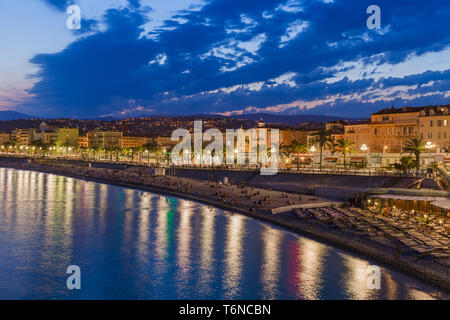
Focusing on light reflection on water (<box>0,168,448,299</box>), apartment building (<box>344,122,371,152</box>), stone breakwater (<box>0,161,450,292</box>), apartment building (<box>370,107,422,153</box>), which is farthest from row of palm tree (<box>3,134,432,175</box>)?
light reflection on water (<box>0,168,448,299</box>)

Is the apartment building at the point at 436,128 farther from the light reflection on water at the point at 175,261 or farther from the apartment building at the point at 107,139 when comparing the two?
the apartment building at the point at 107,139

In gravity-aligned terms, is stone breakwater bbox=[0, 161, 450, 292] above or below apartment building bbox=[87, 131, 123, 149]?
below

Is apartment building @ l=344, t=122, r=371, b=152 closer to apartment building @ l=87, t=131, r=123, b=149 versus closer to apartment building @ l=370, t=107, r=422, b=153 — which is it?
apartment building @ l=370, t=107, r=422, b=153

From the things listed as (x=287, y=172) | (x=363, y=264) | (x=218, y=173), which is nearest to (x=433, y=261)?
(x=363, y=264)

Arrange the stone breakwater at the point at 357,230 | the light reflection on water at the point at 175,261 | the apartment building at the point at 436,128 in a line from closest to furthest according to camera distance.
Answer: the light reflection on water at the point at 175,261, the stone breakwater at the point at 357,230, the apartment building at the point at 436,128

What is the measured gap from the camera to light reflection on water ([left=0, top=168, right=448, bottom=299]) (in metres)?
21.0

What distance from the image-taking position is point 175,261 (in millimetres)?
26047

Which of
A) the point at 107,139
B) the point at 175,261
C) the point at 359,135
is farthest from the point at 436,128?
the point at 107,139

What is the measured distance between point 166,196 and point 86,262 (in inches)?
1339

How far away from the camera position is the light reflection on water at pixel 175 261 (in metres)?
21.0

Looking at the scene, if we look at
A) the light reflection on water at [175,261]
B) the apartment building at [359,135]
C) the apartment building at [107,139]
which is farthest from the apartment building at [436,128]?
the apartment building at [107,139]

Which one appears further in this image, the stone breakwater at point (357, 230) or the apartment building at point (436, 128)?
the apartment building at point (436, 128)

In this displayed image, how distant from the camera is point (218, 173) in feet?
242

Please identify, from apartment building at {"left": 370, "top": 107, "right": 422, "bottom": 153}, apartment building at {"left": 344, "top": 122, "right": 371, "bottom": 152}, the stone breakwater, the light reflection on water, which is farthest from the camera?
apartment building at {"left": 344, "top": 122, "right": 371, "bottom": 152}
